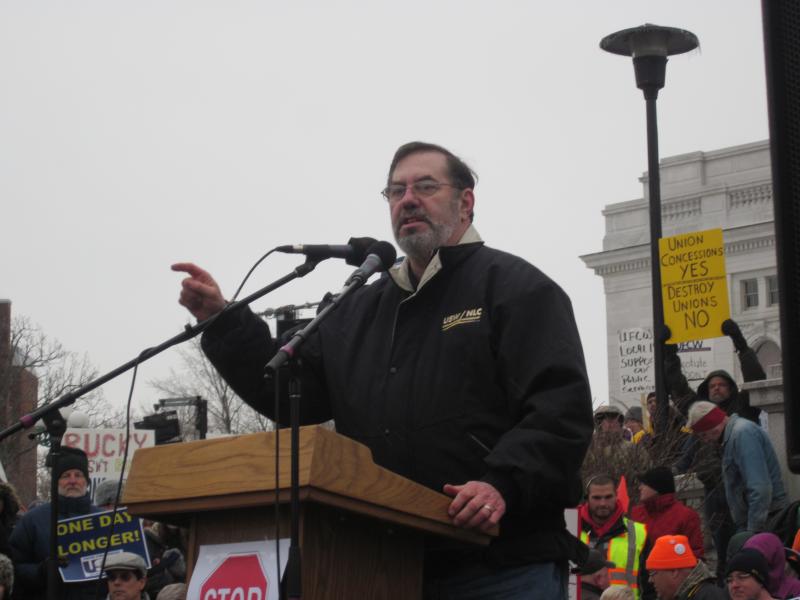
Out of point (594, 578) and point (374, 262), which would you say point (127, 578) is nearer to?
point (594, 578)

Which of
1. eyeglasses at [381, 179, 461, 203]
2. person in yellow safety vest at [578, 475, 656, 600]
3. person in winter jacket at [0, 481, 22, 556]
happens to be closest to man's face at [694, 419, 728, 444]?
person in yellow safety vest at [578, 475, 656, 600]

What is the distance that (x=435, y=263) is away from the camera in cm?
520

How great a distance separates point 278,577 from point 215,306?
129 centimetres

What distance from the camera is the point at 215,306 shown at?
5.17 m

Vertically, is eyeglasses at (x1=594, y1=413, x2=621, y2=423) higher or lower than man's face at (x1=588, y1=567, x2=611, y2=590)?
higher

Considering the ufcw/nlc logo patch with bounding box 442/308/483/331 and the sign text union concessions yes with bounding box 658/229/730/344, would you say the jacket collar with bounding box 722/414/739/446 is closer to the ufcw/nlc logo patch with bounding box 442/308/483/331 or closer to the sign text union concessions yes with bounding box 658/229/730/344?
the sign text union concessions yes with bounding box 658/229/730/344

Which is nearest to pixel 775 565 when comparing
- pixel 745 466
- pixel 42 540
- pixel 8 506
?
pixel 745 466

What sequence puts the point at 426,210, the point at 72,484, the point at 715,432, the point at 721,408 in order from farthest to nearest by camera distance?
the point at 721,408, the point at 715,432, the point at 72,484, the point at 426,210

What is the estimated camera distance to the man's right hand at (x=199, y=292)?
5.10m

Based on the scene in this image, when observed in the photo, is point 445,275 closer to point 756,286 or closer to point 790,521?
point 790,521

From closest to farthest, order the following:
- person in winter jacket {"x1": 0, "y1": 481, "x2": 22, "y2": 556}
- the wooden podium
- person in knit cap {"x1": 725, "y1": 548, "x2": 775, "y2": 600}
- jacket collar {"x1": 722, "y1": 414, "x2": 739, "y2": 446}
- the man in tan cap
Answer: the wooden podium → person in knit cap {"x1": 725, "y1": 548, "x2": 775, "y2": 600} → the man in tan cap → person in winter jacket {"x1": 0, "y1": 481, "x2": 22, "y2": 556} → jacket collar {"x1": 722, "y1": 414, "x2": 739, "y2": 446}

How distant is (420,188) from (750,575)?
474 cm

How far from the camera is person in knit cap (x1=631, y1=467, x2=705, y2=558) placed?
11086mm

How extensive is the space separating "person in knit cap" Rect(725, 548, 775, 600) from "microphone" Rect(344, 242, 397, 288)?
189 inches
